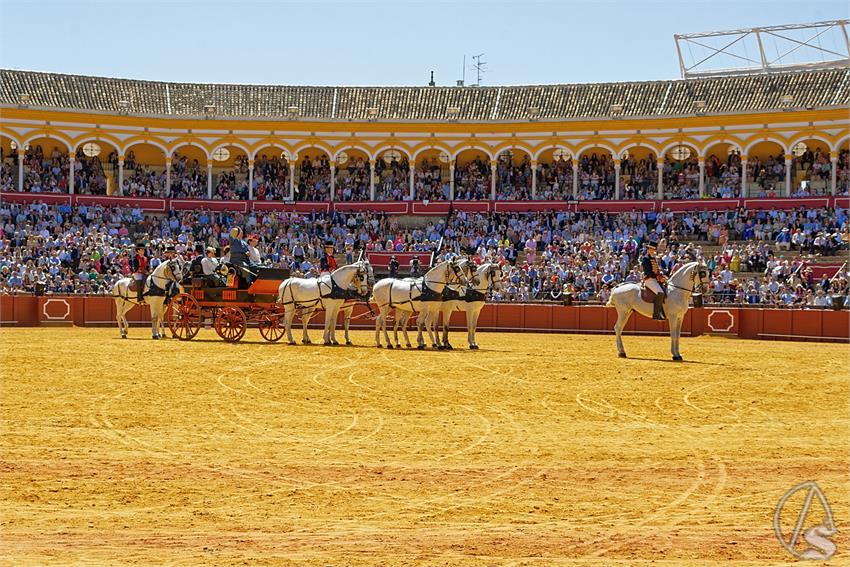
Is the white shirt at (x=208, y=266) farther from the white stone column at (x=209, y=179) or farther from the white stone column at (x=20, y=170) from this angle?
the white stone column at (x=209, y=179)

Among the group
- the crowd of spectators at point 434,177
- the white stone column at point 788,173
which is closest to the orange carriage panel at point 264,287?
the crowd of spectators at point 434,177

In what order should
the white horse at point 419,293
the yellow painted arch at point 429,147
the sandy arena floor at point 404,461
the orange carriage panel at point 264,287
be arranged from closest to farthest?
the sandy arena floor at point 404,461, the white horse at point 419,293, the orange carriage panel at point 264,287, the yellow painted arch at point 429,147

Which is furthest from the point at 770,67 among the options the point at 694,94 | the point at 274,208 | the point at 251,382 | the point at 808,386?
the point at 251,382

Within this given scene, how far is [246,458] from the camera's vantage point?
13062 mm

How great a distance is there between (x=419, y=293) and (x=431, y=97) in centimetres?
3208

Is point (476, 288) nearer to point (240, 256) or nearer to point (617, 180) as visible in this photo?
point (240, 256)

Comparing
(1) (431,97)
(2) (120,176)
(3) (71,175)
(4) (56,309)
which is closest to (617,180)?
(1) (431,97)

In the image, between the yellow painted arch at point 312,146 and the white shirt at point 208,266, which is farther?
the yellow painted arch at point 312,146

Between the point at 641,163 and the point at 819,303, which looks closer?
the point at 819,303

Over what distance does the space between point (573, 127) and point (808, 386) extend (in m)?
35.7

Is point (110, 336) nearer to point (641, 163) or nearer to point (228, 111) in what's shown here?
point (228, 111)

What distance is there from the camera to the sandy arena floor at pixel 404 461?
9523mm
